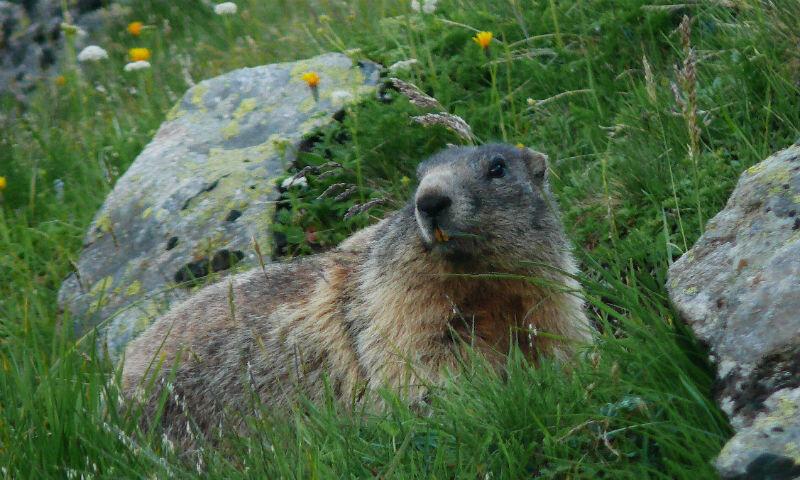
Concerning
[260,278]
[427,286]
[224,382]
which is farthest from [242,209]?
[427,286]

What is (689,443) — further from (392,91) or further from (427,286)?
(392,91)

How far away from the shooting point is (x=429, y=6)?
7.32 meters

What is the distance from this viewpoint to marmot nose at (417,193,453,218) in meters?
4.19

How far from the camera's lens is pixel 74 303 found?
6613 millimetres

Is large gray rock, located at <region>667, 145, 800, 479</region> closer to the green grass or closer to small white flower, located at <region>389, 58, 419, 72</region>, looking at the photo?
the green grass

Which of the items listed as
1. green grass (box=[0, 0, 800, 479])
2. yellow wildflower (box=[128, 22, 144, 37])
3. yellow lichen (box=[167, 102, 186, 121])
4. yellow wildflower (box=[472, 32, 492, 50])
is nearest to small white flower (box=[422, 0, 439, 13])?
green grass (box=[0, 0, 800, 479])

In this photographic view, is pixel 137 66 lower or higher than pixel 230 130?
higher

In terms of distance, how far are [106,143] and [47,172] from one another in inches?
25.6

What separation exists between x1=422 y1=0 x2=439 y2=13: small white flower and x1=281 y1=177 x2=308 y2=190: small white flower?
63.6 inches

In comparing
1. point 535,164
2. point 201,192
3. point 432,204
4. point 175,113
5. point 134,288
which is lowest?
point 134,288

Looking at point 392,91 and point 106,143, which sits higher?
point 392,91

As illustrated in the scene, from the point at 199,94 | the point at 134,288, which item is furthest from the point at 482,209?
the point at 199,94

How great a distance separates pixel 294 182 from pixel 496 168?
6.84ft

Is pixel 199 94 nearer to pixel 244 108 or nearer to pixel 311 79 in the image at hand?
pixel 244 108
